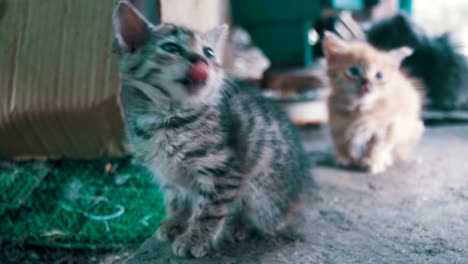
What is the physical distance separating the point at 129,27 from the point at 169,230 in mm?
767

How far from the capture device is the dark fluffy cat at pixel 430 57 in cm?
380

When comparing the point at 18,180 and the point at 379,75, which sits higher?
the point at 379,75

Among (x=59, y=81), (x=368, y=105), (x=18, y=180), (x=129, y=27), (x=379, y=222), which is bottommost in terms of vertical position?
(x=18, y=180)

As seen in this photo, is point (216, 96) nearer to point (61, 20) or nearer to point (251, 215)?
point (251, 215)

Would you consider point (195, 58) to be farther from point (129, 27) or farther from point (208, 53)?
point (129, 27)

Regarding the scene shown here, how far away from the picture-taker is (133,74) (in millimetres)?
1521

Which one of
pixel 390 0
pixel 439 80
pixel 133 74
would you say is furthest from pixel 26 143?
pixel 390 0

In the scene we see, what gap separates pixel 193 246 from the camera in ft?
5.40

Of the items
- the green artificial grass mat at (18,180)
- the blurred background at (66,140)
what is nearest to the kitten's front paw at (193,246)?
the blurred background at (66,140)

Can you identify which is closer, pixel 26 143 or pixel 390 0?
pixel 26 143

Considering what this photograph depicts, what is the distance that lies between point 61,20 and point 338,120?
1630 mm

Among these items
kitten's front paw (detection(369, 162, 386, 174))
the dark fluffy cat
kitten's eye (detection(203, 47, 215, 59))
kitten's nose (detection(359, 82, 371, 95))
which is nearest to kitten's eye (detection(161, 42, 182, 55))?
kitten's eye (detection(203, 47, 215, 59))

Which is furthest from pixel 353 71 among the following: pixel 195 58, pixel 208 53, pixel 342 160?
pixel 195 58

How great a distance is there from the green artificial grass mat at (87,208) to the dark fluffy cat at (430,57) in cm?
247
